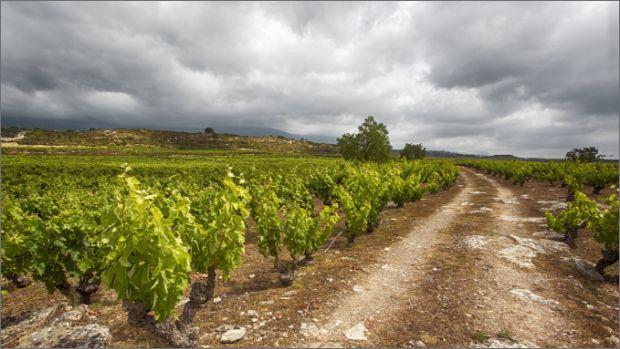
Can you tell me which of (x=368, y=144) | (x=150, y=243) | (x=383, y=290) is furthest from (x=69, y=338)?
(x=368, y=144)

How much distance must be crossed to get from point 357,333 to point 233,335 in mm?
2927

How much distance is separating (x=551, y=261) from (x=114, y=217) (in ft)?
49.1

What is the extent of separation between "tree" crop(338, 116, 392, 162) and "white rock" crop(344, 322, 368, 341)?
5212 centimetres

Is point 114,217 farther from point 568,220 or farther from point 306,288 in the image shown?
point 568,220

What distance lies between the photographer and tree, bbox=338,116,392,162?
196ft

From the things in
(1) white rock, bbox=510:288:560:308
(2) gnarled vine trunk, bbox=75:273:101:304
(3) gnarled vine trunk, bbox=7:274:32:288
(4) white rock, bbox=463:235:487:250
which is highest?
(4) white rock, bbox=463:235:487:250

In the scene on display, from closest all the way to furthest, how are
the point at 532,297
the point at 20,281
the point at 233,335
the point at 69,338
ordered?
1. the point at 69,338
2. the point at 233,335
3. the point at 532,297
4. the point at 20,281

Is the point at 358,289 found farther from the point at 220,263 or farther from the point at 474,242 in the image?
the point at 474,242

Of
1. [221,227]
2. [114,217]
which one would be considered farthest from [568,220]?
[114,217]

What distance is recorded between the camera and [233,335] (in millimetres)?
7883

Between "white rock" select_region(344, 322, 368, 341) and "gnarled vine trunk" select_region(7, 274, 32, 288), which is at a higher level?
"white rock" select_region(344, 322, 368, 341)

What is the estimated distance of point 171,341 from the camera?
23.5ft

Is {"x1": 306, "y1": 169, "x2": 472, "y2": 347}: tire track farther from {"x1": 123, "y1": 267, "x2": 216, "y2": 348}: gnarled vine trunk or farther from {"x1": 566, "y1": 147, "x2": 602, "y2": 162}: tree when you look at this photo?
{"x1": 566, "y1": 147, "x2": 602, "y2": 162}: tree

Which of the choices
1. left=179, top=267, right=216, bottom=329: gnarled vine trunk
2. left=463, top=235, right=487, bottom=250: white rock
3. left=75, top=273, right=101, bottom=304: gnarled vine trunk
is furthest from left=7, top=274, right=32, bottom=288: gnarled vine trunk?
left=463, top=235, right=487, bottom=250: white rock
